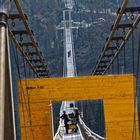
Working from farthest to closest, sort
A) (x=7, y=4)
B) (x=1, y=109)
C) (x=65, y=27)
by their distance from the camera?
(x=65, y=27), (x=7, y=4), (x=1, y=109)

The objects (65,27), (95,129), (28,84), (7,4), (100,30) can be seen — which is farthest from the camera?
A: (100,30)

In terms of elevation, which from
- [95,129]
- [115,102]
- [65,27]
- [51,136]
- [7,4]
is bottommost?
[95,129]

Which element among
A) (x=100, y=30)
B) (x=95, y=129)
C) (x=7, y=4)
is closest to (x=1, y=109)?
(x=7, y=4)

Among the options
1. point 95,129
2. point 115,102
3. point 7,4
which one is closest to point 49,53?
point 95,129

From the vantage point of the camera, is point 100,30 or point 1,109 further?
point 100,30

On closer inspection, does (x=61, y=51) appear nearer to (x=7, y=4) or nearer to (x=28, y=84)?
(x=28, y=84)

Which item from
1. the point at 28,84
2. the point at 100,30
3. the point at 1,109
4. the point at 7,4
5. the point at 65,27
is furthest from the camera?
the point at 100,30

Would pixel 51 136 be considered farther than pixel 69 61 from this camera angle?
No

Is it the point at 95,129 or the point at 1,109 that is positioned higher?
the point at 1,109

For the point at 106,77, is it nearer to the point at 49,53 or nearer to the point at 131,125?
the point at 131,125
